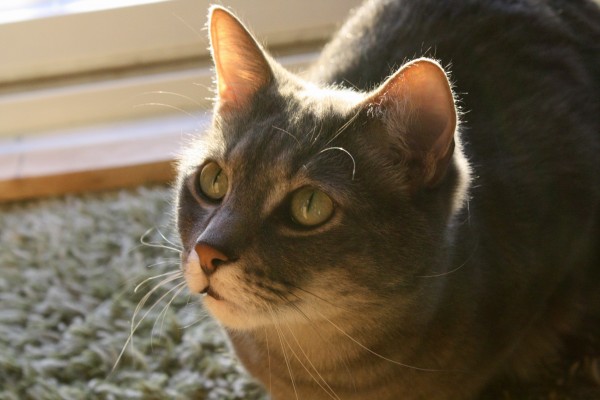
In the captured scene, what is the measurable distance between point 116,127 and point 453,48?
994 mm

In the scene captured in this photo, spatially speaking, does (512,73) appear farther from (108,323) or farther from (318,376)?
(108,323)

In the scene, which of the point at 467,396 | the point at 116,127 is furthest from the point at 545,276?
the point at 116,127

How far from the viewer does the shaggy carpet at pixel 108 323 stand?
49.6 inches

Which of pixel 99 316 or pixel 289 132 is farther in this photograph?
pixel 99 316

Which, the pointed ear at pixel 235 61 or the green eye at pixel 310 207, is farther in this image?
the pointed ear at pixel 235 61

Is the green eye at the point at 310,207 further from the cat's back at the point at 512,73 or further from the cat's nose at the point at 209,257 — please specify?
the cat's back at the point at 512,73

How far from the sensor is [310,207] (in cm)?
88

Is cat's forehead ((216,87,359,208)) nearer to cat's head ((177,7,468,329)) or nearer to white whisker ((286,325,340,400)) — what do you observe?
cat's head ((177,7,468,329))

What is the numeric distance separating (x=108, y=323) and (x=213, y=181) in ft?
1.85

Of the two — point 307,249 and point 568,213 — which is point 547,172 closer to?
point 568,213

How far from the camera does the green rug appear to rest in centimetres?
128

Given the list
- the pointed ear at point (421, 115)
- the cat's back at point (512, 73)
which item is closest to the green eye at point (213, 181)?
the pointed ear at point (421, 115)

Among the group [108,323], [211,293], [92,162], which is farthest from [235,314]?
[92,162]

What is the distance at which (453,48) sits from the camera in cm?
122
